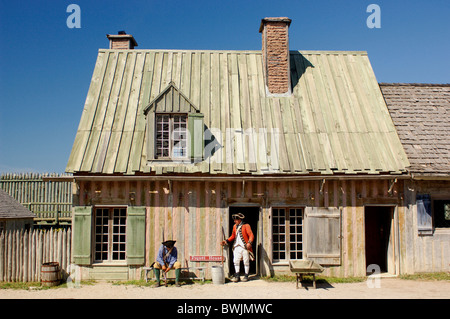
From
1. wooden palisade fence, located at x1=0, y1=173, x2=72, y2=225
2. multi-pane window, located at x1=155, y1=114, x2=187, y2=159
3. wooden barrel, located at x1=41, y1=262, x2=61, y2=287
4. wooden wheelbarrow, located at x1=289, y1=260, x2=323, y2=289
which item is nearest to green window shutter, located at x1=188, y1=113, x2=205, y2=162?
multi-pane window, located at x1=155, y1=114, x2=187, y2=159

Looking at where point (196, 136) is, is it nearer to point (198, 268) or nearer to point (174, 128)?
point (174, 128)

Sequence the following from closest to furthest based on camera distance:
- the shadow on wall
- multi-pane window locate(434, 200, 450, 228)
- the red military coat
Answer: the red military coat → multi-pane window locate(434, 200, 450, 228) → the shadow on wall

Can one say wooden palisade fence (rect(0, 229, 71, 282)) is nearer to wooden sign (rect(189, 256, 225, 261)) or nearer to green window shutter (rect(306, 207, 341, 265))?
wooden sign (rect(189, 256, 225, 261))

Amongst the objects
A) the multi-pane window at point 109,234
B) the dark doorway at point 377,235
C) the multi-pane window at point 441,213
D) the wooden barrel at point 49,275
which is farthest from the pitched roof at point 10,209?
the multi-pane window at point 441,213

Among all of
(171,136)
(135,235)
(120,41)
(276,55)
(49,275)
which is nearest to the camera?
(49,275)

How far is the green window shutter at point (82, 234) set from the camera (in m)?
11.1

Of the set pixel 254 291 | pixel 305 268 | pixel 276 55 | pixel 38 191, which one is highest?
pixel 276 55

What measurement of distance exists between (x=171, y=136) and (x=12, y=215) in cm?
800

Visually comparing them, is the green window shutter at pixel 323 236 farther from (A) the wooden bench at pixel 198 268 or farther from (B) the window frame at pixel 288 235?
(A) the wooden bench at pixel 198 268

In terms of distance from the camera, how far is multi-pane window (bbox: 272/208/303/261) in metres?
11.7

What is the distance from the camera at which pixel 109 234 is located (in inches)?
449

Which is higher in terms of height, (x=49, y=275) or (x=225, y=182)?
(x=225, y=182)

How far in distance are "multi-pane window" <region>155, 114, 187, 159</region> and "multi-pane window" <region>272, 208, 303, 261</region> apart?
339 centimetres

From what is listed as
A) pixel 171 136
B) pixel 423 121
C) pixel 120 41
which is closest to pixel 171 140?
pixel 171 136
